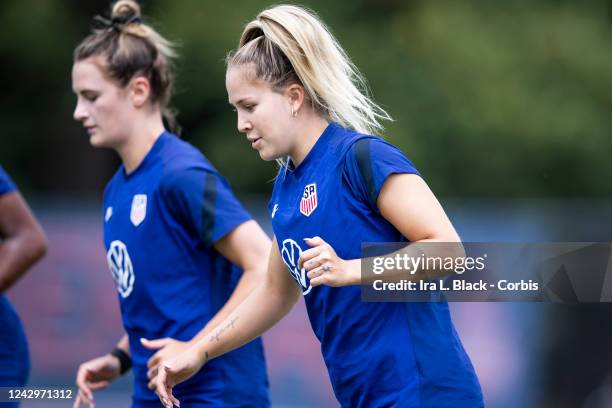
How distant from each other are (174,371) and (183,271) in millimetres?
681

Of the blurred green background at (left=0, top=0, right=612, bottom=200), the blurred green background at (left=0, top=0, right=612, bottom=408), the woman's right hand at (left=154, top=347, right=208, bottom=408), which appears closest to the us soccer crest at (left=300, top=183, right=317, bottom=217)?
the woman's right hand at (left=154, top=347, right=208, bottom=408)

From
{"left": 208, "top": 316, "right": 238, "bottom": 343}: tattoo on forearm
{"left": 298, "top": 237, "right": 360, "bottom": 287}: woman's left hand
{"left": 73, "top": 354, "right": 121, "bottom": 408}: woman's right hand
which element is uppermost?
{"left": 298, "top": 237, "right": 360, "bottom": 287}: woman's left hand

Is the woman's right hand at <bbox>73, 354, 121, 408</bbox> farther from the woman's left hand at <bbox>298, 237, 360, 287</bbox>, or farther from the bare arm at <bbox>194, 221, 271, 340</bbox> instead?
the woman's left hand at <bbox>298, 237, 360, 287</bbox>

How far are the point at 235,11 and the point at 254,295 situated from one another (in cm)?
984

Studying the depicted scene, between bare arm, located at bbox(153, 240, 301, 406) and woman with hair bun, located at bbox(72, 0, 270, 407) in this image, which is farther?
woman with hair bun, located at bbox(72, 0, 270, 407)

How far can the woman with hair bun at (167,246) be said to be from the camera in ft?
13.2

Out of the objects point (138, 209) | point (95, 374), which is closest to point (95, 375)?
point (95, 374)

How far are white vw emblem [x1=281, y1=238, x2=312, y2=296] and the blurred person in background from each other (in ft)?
5.56

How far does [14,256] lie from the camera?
4.57m

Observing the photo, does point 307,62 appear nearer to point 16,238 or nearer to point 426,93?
point 16,238

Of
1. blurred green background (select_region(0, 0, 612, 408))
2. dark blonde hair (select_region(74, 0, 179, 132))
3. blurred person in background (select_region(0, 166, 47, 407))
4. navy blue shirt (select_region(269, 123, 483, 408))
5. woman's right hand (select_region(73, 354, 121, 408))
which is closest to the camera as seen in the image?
navy blue shirt (select_region(269, 123, 483, 408))

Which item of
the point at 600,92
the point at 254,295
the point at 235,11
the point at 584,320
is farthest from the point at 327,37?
the point at 600,92

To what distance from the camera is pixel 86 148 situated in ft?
43.9

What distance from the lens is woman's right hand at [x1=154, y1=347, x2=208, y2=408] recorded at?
3.45m
